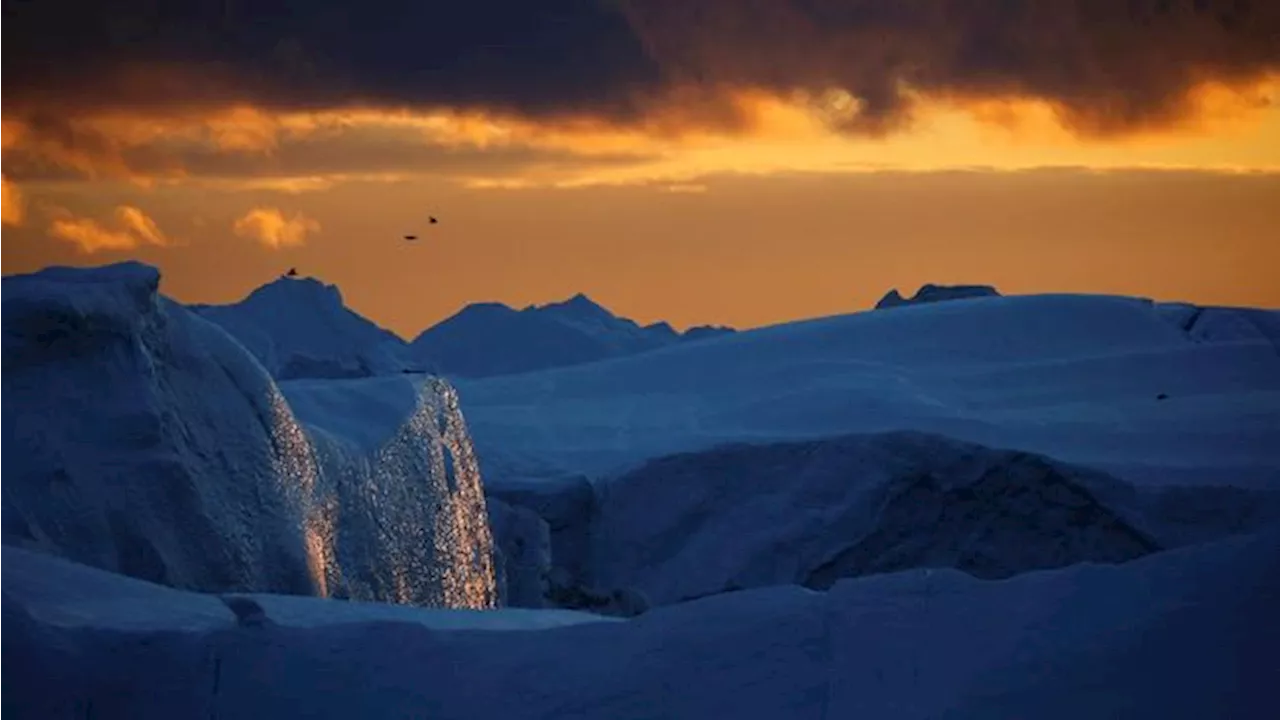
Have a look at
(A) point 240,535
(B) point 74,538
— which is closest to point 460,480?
(A) point 240,535

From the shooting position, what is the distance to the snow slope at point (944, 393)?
74.5 feet

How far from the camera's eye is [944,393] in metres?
27.3

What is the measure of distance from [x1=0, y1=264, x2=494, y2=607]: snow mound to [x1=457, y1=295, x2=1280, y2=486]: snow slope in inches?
373

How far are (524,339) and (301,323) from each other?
1003cm

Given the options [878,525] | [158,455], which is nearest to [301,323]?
[878,525]

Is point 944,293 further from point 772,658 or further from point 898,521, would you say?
point 772,658

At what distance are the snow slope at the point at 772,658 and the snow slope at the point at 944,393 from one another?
1382 centimetres

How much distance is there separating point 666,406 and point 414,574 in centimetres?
1758

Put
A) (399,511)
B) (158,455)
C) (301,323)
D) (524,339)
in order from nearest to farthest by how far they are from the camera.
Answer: (158,455), (399,511), (301,323), (524,339)

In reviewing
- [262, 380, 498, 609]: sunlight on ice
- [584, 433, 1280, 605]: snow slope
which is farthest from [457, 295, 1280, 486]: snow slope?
[262, 380, 498, 609]: sunlight on ice

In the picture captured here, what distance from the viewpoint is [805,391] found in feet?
88.5

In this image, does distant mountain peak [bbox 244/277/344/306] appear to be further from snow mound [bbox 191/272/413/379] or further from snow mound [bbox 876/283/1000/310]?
snow mound [bbox 876/283/1000/310]

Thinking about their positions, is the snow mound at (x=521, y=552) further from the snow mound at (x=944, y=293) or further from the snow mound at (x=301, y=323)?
the snow mound at (x=944, y=293)

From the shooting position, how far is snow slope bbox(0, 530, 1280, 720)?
6.02m
